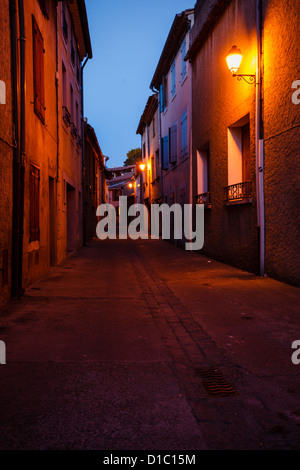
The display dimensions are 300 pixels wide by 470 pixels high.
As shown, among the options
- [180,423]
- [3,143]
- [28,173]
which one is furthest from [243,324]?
[28,173]

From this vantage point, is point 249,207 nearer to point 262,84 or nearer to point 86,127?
point 262,84

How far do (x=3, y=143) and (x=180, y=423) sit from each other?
15.1 feet

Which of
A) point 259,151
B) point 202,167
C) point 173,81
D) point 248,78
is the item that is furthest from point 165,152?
point 259,151

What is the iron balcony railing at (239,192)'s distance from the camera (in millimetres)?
9348

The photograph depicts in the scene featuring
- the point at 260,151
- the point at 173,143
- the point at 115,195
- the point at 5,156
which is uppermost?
the point at 115,195

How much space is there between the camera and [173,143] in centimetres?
1845

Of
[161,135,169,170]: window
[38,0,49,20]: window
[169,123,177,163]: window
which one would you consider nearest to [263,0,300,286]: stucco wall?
[38,0,49,20]: window

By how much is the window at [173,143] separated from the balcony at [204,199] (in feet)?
15.3

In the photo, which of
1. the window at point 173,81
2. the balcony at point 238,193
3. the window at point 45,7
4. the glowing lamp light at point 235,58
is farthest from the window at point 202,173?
the window at point 45,7

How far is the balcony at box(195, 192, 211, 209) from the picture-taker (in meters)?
12.5

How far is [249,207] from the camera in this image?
30.1 ft

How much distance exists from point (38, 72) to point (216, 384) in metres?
7.06

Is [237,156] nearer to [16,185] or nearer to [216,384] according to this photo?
[16,185]

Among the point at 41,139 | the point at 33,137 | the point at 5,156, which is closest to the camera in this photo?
the point at 5,156
